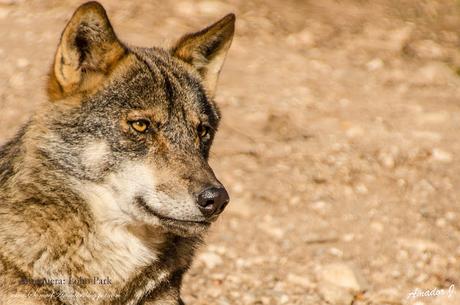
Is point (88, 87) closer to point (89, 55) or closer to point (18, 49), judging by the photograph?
point (89, 55)

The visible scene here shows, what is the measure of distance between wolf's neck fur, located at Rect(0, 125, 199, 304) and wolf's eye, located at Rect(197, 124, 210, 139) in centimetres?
74

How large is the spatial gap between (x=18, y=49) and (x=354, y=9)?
449cm

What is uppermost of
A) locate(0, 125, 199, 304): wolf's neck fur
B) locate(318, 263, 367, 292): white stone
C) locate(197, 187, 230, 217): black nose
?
locate(197, 187, 230, 217): black nose

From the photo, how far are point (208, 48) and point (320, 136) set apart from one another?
3002mm

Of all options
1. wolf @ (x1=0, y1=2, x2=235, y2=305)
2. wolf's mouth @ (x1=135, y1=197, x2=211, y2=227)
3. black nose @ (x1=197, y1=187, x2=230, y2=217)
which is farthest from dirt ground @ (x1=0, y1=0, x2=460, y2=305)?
black nose @ (x1=197, y1=187, x2=230, y2=217)

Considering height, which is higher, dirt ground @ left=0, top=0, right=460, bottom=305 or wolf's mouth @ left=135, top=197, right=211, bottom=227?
wolf's mouth @ left=135, top=197, right=211, bottom=227

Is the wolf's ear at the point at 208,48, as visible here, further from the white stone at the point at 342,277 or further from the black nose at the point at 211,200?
the white stone at the point at 342,277

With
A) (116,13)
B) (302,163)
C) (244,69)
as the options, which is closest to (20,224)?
(302,163)

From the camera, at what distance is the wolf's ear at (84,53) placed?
16.6 ft

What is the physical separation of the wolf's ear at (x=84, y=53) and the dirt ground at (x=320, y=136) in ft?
6.09

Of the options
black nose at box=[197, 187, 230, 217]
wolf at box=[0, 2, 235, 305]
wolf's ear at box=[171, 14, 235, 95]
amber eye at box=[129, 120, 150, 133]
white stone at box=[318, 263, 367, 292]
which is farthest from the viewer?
white stone at box=[318, 263, 367, 292]

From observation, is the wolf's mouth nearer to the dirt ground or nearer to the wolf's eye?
the wolf's eye

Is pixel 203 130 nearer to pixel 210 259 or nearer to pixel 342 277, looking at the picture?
pixel 210 259

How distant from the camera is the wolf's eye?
5566mm
